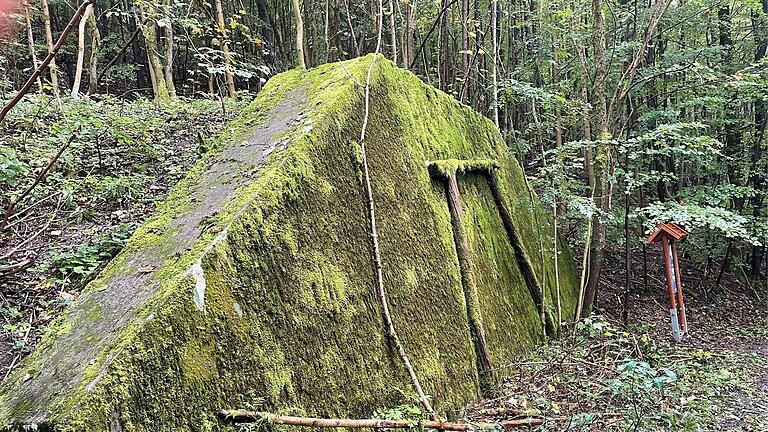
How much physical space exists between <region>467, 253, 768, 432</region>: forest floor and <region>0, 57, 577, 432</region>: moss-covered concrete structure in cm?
49

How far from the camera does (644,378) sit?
361 centimetres

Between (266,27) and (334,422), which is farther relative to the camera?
(266,27)

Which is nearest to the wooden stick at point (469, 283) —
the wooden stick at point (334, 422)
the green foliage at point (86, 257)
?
the wooden stick at point (334, 422)

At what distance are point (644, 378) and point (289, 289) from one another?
2.59 meters

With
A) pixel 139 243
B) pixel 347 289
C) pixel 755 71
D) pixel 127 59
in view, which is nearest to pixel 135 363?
pixel 139 243

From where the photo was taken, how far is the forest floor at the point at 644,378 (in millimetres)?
3873

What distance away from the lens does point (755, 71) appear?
9.84 metres

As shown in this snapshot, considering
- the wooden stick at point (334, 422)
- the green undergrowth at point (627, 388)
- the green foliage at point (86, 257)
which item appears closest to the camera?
the wooden stick at point (334, 422)

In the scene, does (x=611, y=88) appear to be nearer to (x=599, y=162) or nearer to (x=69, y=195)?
(x=599, y=162)

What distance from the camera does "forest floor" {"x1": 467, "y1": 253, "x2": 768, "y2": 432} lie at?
3.87 m

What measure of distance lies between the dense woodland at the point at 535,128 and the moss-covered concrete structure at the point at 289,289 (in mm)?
866

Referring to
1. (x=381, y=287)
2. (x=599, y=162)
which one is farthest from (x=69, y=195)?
(x=599, y=162)

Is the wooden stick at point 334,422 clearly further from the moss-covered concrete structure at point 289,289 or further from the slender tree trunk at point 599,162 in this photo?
the slender tree trunk at point 599,162

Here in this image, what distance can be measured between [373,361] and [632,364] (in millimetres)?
1665
